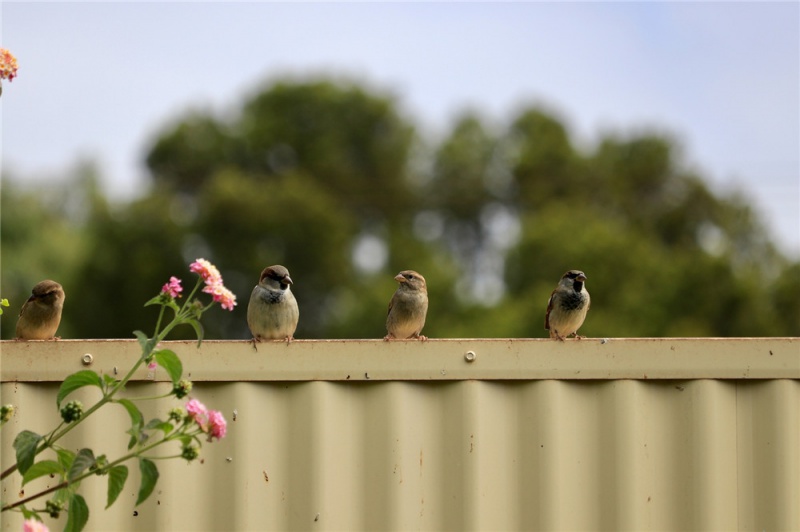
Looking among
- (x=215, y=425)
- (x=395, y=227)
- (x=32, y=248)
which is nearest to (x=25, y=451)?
(x=215, y=425)

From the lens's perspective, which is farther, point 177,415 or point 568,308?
point 568,308

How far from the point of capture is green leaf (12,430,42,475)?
376 cm

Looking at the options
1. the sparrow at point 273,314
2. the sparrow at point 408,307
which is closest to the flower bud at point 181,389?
the sparrow at point 273,314

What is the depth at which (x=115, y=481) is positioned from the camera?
385cm

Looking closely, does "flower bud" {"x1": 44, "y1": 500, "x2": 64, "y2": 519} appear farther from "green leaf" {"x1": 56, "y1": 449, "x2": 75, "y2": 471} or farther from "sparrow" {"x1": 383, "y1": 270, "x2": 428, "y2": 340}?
"sparrow" {"x1": 383, "y1": 270, "x2": 428, "y2": 340}

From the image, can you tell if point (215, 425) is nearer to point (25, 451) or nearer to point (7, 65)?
point (25, 451)

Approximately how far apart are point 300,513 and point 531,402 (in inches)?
44.5

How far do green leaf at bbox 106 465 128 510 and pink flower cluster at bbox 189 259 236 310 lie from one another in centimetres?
64

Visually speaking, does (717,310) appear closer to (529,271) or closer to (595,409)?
(529,271)

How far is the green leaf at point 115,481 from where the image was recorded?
3830 millimetres

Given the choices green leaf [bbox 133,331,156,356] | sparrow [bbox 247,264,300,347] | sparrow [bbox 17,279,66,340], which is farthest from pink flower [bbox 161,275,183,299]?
sparrow [bbox 17,279,66,340]

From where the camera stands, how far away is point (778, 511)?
5.22 metres

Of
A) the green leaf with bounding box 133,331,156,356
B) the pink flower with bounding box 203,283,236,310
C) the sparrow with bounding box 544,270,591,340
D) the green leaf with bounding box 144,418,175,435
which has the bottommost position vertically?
the green leaf with bounding box 144,418,175,435

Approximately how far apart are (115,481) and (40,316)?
2.85 m
